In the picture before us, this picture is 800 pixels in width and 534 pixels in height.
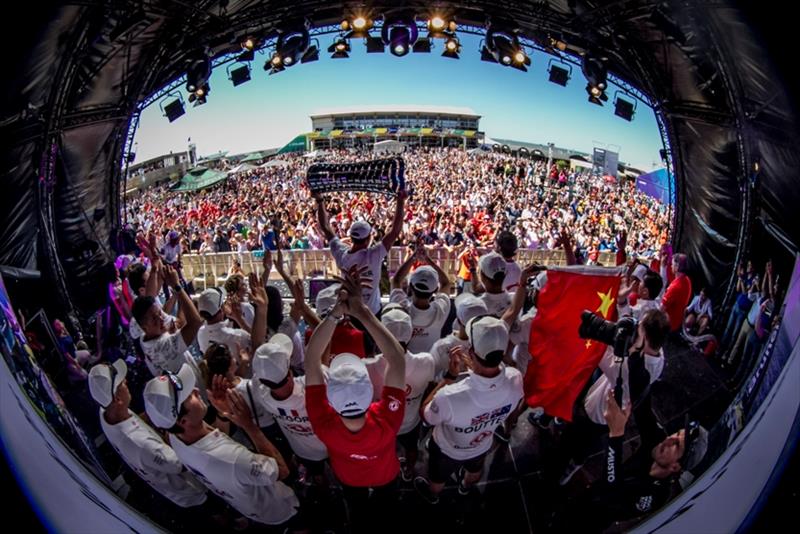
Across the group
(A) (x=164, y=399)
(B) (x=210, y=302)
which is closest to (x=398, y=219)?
(B) (x=210, y=302)

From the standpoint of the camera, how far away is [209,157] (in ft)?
8.75

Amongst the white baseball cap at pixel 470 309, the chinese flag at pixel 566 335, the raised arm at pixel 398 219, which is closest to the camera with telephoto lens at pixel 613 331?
the chinese flag at pixel 566 335

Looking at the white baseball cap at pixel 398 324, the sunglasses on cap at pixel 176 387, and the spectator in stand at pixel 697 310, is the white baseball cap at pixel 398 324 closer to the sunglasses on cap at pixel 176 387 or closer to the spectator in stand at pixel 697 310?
the sunglasses on cap at pixel 176 387

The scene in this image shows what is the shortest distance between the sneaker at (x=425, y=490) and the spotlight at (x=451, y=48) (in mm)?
3149

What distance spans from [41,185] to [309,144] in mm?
1885

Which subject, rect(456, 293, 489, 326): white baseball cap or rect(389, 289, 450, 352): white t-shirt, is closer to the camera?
rect(456, 293, 489, 326): white baseball cap

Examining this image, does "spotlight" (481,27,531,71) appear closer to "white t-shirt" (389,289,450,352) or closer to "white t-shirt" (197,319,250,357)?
"white t-shirt" (389,289,450,352)

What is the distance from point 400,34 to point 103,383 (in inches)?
100

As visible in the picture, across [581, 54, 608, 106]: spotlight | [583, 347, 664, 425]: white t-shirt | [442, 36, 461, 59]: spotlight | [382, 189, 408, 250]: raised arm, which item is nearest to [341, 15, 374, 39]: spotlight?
[442, 36, 461, 59]: spotlight

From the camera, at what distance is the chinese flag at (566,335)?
7.93 ft

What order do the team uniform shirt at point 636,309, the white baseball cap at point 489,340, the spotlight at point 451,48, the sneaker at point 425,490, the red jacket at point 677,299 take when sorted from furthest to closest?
the sneaker at point 425,490
the team uniform shirt at point 636,309
the spotlight at point 451,48
the white baseball cap at point 489,340
the red jacket at point 677,299

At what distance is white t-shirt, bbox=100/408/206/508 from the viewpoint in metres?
1.82

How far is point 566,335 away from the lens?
8.33 feet

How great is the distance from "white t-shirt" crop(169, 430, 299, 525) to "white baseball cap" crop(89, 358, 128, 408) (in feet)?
1.29
